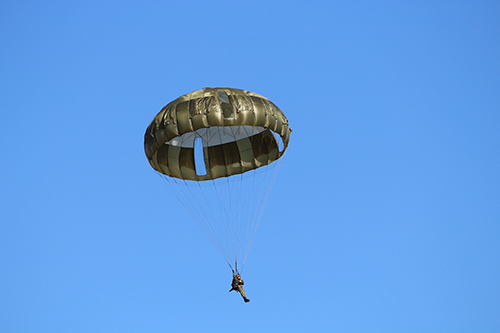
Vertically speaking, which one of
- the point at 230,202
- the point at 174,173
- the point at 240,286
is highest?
the point at 174,173

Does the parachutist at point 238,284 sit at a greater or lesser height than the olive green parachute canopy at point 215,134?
lesser

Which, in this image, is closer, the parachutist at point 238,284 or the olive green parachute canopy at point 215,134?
the olive green parachute canopy at point 215,134

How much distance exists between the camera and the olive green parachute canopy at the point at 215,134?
21.7m

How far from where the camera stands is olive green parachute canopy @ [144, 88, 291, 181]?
856 inches

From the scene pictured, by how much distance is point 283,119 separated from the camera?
928 inches

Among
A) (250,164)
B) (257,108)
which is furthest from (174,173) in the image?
(257,108)

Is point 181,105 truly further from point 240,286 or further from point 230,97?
point 240,286

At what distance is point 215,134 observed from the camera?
1010 inches

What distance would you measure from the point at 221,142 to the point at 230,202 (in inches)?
130

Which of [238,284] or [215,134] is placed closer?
[238,284]

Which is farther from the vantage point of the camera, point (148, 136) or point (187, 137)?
point (187, 137)

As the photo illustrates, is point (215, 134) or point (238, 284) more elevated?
point (215, 134)

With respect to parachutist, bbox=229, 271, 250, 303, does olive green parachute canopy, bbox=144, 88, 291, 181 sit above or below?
above

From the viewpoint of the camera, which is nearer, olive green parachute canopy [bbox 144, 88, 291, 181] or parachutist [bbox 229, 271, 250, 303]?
olive green parachute canopy [bbox 144, 88, 291, 181]
